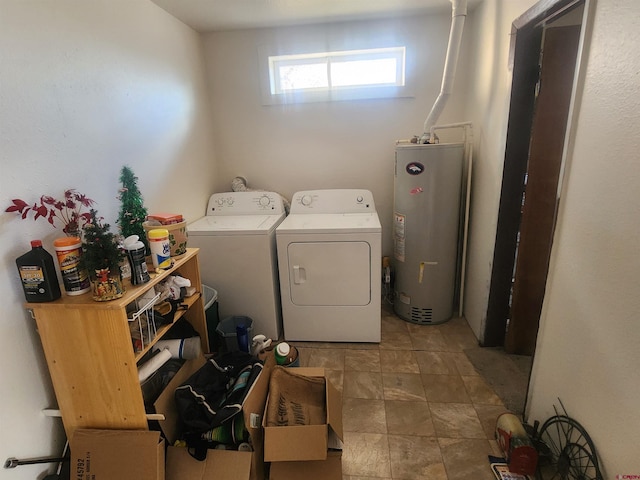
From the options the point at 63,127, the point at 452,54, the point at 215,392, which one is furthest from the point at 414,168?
the point at 63,127

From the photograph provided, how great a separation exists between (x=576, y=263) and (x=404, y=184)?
4.37 ft

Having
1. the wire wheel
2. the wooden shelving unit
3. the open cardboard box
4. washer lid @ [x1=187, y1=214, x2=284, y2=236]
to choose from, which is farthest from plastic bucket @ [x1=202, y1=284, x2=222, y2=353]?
the wire wheel

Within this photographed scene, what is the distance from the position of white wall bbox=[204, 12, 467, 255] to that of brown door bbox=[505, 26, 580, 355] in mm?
930

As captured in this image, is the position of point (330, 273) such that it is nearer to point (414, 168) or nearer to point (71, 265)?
point (414, 168)

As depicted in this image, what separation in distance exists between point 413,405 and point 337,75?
2456 millimetres

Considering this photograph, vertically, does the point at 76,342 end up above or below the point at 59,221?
below

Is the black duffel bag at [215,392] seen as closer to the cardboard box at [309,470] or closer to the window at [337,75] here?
the cardboard box at [309,470]

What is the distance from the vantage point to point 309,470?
4.61 feet

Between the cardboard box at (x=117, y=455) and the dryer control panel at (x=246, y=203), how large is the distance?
176cm

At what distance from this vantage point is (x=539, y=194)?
1951 millimetres

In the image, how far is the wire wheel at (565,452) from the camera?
1.20m

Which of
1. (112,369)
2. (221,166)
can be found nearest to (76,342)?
(112,369)

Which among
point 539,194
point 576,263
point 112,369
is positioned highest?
point 539,194

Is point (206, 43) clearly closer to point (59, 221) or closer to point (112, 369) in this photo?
point (59, 221)
